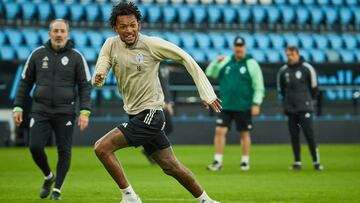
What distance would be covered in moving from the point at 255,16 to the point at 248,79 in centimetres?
1303

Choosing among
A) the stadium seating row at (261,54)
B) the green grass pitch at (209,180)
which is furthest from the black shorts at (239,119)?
the stadium seating row at (261,54)

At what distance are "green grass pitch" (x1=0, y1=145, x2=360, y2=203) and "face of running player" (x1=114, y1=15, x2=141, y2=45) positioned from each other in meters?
2.35

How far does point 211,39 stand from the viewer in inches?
1070

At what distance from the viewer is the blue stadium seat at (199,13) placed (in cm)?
2789

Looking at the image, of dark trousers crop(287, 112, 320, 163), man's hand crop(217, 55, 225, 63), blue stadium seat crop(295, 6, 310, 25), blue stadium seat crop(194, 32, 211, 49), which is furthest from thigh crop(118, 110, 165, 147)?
blue stadium seat crop(295, 6, 310, 25)

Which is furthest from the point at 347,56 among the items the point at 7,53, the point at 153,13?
the point at 7,53

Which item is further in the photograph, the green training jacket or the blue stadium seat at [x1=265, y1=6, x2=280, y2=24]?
the blue stadium seat at [x1=265, y1=6, x2=280, y2=24]

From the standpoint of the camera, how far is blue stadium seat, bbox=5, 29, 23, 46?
25.2 metres

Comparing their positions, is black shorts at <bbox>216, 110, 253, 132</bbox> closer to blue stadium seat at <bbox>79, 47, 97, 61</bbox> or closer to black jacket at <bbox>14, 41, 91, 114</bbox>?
black jacket at <bbox>14, 41, 91, 114</bbox>

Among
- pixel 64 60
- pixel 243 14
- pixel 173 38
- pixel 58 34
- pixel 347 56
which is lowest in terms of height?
pixel 347 56

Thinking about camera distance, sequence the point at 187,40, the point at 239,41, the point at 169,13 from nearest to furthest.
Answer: the point at 239,41, the point at 187,40, the point at 169,13

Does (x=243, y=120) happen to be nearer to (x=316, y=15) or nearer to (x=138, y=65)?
(x=138, y=65)

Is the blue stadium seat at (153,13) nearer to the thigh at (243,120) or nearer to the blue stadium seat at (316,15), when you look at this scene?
the blue stadium seat at (316,15)

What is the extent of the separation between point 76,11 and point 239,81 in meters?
12.1
